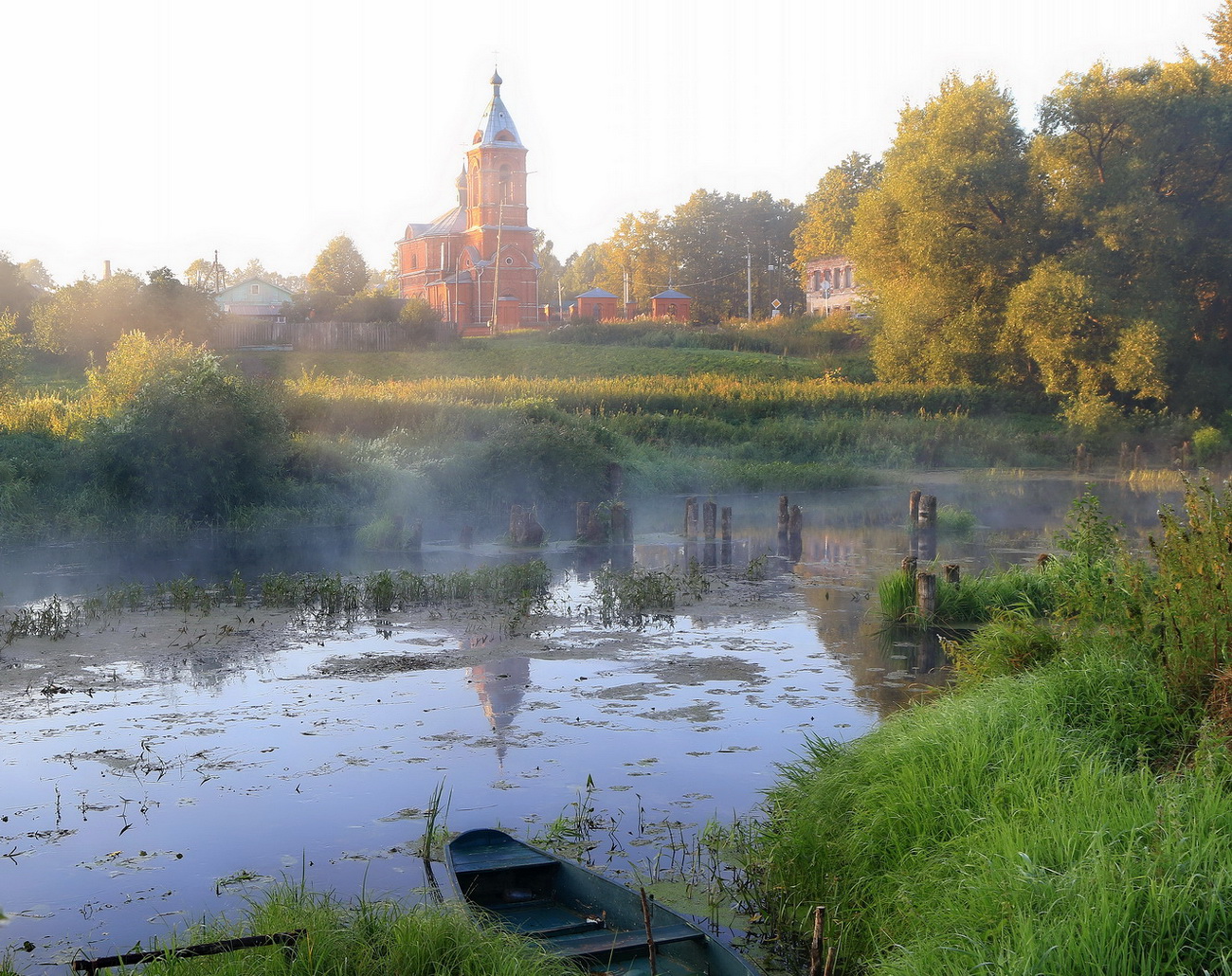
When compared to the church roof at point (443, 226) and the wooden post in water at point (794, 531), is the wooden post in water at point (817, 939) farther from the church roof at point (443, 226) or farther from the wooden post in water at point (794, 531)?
the church roof at point (443, 226)

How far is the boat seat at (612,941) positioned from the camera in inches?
195

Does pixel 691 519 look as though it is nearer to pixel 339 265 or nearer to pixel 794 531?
pixel 794 531

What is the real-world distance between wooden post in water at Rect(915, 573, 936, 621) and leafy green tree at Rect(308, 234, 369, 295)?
2670 inches

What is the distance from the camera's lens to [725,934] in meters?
5.80

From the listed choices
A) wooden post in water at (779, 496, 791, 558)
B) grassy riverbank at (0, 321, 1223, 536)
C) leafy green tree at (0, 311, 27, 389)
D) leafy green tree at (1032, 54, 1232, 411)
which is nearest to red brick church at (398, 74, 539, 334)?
grassy riverbank at (0, 321, 1223, 536)

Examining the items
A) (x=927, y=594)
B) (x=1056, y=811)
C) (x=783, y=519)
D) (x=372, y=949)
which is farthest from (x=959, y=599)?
(x=372, y=949)

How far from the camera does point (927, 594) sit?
1253 centimetres

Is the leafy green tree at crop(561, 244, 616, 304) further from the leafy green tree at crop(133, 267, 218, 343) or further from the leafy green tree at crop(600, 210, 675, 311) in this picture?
the leafy green tree at crop(133, 267, 218, 343)

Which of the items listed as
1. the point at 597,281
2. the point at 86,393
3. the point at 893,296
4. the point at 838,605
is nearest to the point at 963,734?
the point at 838,605

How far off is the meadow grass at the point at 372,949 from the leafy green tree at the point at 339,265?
2918 inches

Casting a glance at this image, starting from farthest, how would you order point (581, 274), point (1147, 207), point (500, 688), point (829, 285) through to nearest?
1. point (581, 274)
2. point (829, 285)
3. point (1147, 207)
4. point (500, 688)

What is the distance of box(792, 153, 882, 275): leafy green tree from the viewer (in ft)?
221

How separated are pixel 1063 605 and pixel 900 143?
3759cm

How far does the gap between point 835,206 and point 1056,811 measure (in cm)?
6649
